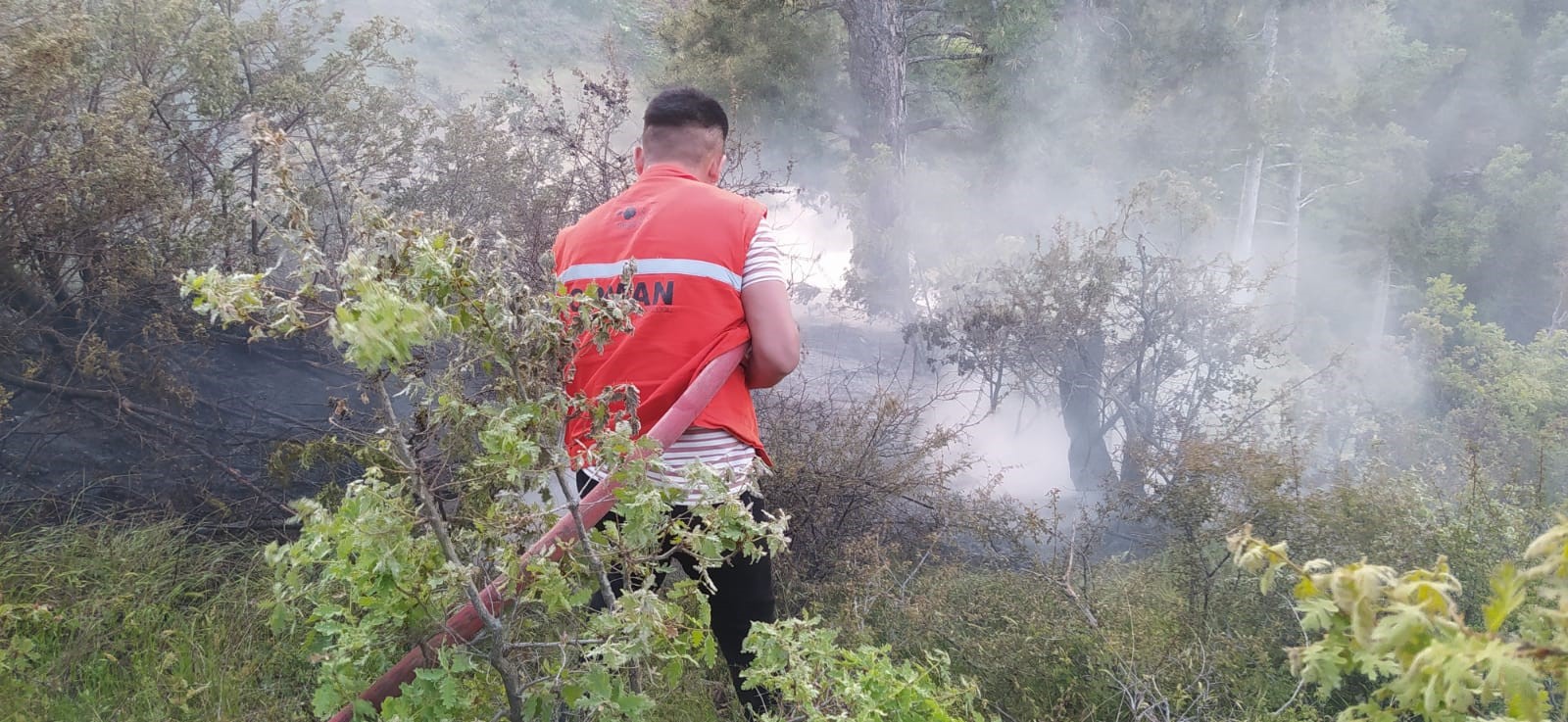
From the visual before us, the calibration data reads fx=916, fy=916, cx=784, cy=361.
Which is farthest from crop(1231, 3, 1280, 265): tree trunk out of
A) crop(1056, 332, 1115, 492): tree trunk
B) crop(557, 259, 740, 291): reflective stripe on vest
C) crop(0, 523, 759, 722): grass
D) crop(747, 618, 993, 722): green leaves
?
crop(0, 523, 759, 722): grass

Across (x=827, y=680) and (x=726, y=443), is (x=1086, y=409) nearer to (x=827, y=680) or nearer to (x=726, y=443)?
(x=726, y=443)

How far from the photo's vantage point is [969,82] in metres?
11.0

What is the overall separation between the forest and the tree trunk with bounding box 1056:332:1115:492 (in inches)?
2.4

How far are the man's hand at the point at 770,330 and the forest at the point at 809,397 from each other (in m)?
0.37

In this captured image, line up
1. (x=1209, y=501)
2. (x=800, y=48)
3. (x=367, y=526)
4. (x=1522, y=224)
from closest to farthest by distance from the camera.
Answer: (x=367, y=526)
(x=1209, y=501)
(x=800, y=48)
(x=1522, y=224)

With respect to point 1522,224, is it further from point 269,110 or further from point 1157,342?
point 269,110

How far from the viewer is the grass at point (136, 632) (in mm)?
2926

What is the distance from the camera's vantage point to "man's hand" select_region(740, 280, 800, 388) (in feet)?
7.44

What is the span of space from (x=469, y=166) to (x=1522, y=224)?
1478 cm

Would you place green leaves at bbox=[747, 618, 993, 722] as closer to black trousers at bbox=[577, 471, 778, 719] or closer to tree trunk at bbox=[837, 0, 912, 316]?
black trousers at bbox=[577, 471, 778, 719]

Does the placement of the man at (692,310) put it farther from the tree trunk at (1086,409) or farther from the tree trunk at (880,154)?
the tree trunk at (880,154)

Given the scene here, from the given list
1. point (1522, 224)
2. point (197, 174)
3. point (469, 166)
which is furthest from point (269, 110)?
point (1522, 224)

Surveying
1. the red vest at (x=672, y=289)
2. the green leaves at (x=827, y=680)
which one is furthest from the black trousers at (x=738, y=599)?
the green leaves at (x=827, y=680)

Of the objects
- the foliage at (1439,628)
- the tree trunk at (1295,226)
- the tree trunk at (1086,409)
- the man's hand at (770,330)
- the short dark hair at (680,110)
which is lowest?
the tree trunk at (1086,409)
